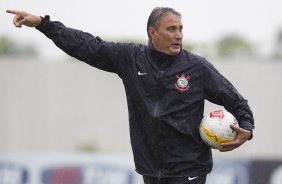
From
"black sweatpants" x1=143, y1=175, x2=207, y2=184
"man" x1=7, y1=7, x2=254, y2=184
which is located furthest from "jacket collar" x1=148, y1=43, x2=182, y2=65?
"black sweatpants" x1=143, y1=175, x2=207, y2=184

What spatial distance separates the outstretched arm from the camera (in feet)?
24.9

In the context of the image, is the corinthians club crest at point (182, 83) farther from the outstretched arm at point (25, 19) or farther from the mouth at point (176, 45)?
the outstretched arm at point (25, 19)

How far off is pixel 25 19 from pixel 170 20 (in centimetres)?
137

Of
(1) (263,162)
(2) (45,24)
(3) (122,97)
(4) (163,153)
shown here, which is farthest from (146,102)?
(3) (122,97)

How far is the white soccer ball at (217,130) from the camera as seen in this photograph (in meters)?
7.47

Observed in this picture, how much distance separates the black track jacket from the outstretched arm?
0.22 feet

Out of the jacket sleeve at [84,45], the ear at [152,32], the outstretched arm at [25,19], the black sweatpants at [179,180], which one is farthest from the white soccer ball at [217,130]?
the outstretched arm at [25,19]

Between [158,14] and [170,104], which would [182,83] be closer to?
[170,104]

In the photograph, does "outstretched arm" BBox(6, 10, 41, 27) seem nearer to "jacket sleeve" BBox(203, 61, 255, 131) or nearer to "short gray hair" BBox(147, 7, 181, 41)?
"short gray hair" BBox(147, 7, 181, 41)

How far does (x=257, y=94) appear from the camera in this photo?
115 feet

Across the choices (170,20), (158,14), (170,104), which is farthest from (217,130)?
(158,14)

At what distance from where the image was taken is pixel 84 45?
7.78m

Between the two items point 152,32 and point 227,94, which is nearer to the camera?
point 227,94

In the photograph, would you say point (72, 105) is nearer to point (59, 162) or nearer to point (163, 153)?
point (59, 162)
